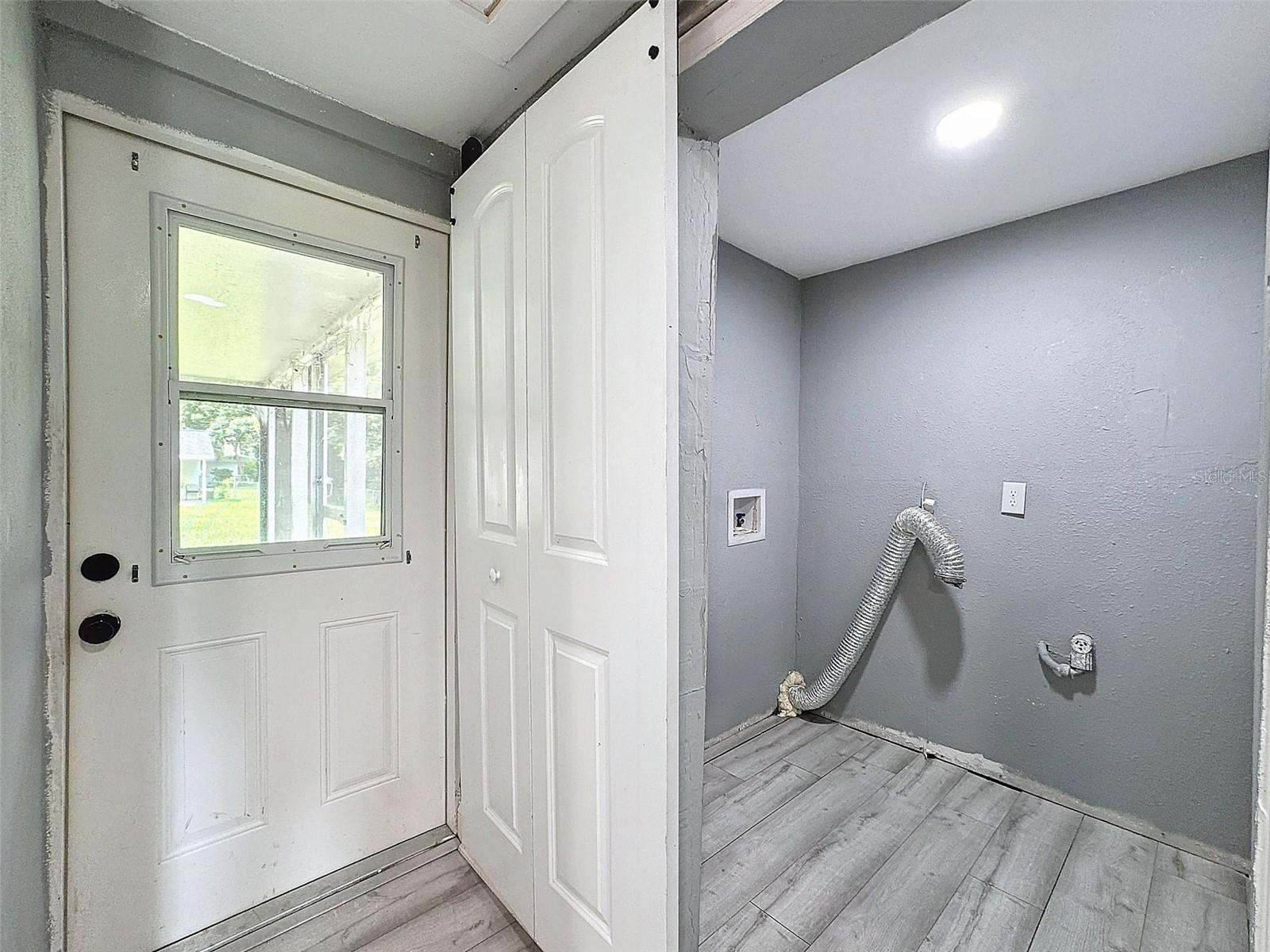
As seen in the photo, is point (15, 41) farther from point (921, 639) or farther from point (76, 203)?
point (921, 639)

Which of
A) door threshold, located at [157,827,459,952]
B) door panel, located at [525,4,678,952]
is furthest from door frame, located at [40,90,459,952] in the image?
door panel, located at [525,4,678,952]

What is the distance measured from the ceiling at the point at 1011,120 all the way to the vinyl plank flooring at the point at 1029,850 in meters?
2.31

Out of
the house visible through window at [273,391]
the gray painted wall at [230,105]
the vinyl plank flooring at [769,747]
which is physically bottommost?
the vinyl plank flooring at [769,747]

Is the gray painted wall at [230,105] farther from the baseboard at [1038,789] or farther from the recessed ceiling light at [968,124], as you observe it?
the baseboard at [1038,789]

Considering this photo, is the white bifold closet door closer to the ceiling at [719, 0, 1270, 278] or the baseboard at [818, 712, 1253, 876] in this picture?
the ceiling at [719, 0, 1270, 278]

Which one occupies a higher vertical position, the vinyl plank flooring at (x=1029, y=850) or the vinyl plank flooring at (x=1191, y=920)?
the vinyl plank flooring at (x=1191, y=920)

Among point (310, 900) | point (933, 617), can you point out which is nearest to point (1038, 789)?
point (933, 617)

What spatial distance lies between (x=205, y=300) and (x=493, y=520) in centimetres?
92

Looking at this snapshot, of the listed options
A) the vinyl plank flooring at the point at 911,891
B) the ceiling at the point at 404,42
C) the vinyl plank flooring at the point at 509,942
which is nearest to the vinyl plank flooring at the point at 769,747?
the vinyl plank flooring at the point at 911,891

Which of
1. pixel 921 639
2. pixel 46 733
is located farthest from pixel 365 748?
pixel 921 639

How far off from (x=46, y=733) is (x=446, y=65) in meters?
1.81

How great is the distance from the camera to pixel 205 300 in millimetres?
1316

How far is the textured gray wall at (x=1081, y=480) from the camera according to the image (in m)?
1.68

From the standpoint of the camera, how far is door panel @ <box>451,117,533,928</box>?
131cm
